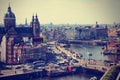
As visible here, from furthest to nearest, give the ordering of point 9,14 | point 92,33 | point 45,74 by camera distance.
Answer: point 92,33, point 9,14, point 45,74

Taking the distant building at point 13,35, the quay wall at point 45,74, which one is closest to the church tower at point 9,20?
the distant building at point 13,35

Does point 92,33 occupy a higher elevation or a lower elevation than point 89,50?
higher

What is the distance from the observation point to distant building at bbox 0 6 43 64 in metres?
9.92

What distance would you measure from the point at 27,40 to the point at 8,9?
1.66 metres

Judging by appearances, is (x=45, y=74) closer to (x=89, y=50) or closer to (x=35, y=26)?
(x=35, y=26)

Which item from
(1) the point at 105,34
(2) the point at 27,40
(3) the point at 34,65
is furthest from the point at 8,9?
(1) the point at 105,34

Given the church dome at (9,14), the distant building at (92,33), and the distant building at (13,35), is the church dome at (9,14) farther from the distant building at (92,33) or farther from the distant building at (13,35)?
the distant building at (92,33)

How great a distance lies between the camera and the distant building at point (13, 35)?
391 inches

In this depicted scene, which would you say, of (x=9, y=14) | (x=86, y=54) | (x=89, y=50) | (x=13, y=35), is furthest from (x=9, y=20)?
(x=89, y=50)

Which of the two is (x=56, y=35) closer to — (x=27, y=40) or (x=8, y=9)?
(x=27, y=40)

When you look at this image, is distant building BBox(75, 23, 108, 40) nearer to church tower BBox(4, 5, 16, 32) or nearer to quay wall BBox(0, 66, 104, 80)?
church tower BBox(4, 5, 16, 32)

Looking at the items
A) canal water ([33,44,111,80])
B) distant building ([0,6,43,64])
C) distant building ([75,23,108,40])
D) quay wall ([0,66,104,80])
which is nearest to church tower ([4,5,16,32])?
distant building ([0,6,43,64])

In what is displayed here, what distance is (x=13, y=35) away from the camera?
1074cm

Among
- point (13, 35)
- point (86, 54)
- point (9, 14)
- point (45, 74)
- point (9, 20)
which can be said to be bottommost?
point (45, 74)
